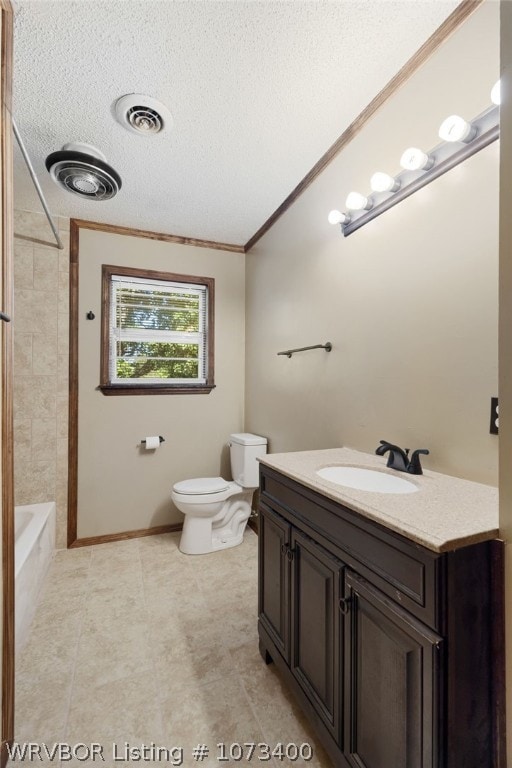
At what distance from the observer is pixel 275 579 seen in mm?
1411

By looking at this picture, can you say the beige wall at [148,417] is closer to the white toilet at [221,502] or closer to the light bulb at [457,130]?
the white toilet at [221,502]

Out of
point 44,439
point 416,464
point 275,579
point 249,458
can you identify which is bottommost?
point 275,579

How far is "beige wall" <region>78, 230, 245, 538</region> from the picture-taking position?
2.63m

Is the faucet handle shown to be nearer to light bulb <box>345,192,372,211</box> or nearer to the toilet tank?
light bulb <box>345,192,372,211</box>

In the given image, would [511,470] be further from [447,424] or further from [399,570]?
[447,424]

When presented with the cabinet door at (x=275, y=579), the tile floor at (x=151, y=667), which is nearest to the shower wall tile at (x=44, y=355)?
the tile floor at (x=151, y=667)

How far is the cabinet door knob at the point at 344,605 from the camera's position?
975 mm

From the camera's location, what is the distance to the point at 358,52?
4.28 feet

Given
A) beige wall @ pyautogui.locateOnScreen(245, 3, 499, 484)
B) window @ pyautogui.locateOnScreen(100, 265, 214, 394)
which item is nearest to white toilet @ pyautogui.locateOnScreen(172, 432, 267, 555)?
beige wall @ pyautogui.locateOnScreen(245, 3, 499, 484)

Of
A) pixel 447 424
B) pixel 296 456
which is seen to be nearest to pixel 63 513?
pixel 296 456

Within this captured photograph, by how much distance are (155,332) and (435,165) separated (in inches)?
88.4

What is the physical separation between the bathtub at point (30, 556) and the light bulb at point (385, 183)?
2.20 meters

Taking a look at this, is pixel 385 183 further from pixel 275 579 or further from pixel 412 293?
pixel 275 579

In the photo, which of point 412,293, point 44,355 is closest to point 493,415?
point 412,293
